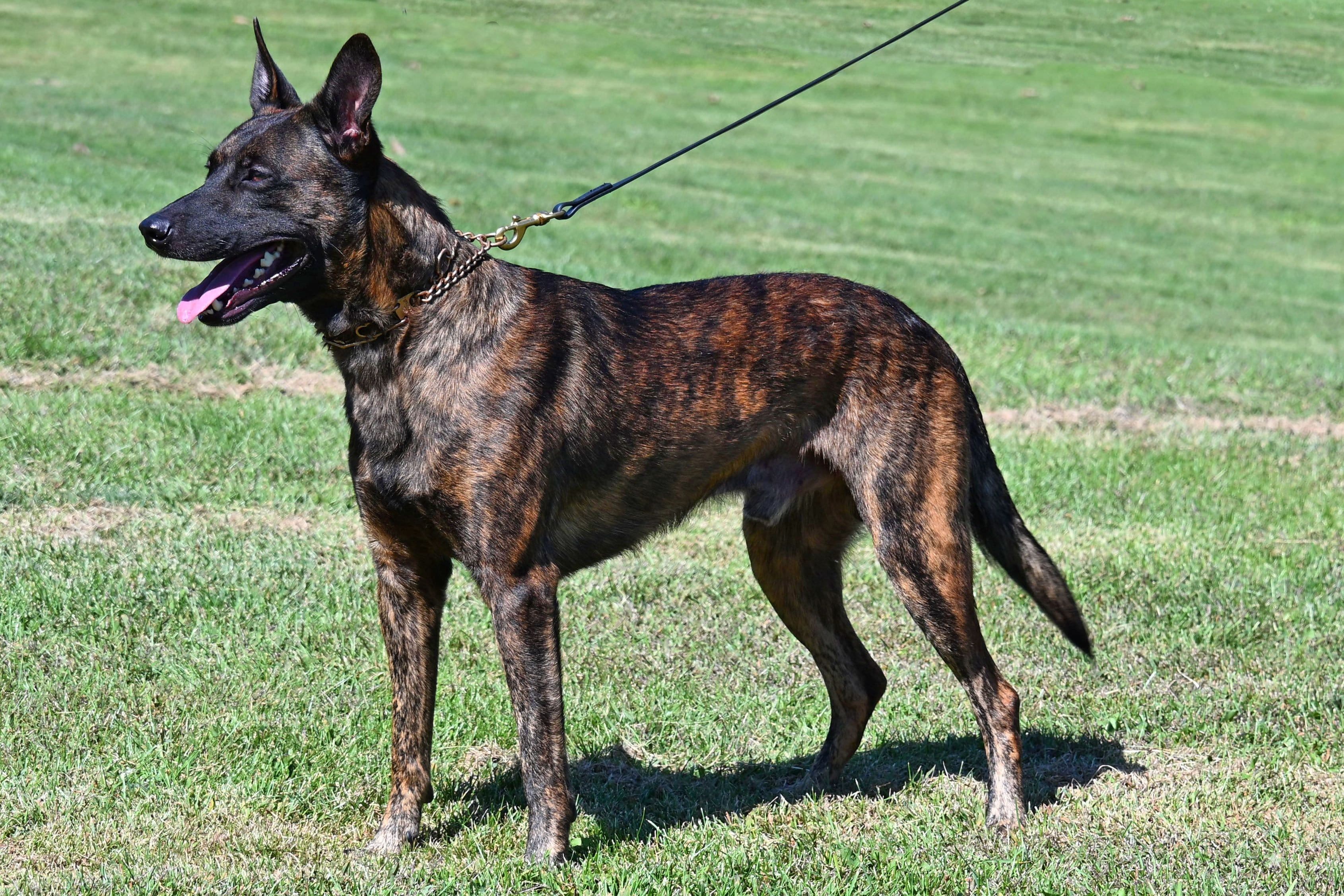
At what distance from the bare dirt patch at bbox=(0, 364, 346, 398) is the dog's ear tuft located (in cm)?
534

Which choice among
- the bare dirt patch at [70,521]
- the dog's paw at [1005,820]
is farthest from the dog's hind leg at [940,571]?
the bare dirt patch at [70,521]

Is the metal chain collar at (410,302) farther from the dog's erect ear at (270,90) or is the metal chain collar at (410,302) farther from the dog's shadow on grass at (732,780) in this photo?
the dog's shadow on grass at (732,780)

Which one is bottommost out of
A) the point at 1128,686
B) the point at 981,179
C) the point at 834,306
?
the point at 981,179

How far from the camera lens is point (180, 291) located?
10.9 m

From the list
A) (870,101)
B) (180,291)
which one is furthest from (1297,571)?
(870,101)

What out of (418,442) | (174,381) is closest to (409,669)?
(418,442)

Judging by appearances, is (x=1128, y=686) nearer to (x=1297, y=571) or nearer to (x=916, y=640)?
(x=916, y=640)

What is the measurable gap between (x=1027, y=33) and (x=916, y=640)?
2573 cm

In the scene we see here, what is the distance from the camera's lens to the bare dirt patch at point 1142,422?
34.9 feet

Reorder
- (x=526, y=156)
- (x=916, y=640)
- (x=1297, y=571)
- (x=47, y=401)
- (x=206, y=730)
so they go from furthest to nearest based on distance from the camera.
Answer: (x=526, y=156) → (x=47, y=401) → (x=1297, y=571) → (x=916, y=640) → (x=206, y=730)

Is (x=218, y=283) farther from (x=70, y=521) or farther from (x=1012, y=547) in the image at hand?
(x=70, y=521)

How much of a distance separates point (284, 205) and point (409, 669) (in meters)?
1.56

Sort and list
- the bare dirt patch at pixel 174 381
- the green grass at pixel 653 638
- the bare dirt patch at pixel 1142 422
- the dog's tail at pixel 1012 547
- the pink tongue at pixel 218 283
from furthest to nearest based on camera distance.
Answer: the bare dirt patch at pixel 1142 422 < the bare dirt patch at pixel 174 381 < the dog's tail at pixel 1012 547 < the green grass at pixel 653 638 < the pink tongue at pixel 218 283

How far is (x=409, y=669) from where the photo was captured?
4.87 metres
